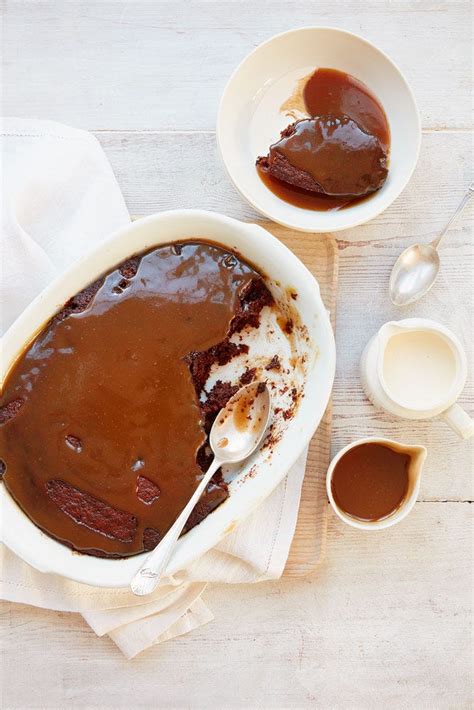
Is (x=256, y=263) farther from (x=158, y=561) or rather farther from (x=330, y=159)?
(x=158, y=561)

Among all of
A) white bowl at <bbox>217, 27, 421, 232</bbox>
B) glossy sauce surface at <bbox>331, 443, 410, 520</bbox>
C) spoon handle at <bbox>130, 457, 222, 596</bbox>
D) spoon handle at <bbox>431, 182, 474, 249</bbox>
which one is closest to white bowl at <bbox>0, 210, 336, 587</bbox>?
spoon handle at <bbox>130, 457, 222, 596</bbox>

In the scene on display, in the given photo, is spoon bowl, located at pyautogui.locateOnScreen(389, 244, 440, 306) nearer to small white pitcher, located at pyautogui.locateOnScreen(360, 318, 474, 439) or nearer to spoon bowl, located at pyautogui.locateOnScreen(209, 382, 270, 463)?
small white pitcher, located at pyautogui.locateOnScreen(360, 318, 474, 439)

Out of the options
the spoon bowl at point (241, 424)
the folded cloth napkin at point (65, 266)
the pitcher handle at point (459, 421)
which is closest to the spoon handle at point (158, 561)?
the spoon bowl at point (241, 424)

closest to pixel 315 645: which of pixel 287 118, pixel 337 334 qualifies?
pixel 337 334

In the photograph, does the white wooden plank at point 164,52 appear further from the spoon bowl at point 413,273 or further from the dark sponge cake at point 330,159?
the spoon bowl at point 413,273

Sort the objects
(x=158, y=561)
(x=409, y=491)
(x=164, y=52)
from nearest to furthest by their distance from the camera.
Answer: (x=158, y=561) → (x=409, y=491) → (x=164, y=52)
